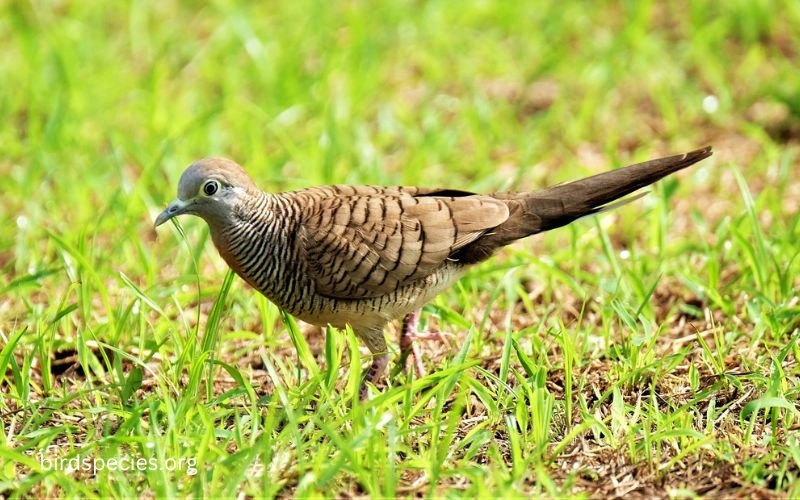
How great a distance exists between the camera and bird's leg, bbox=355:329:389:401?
4584 millimetres

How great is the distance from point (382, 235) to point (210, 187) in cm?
75

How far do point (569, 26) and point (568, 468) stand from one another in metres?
4.95

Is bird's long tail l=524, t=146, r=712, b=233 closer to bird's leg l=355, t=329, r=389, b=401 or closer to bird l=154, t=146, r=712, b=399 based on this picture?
bird l=154, t=146, r=712, b=399

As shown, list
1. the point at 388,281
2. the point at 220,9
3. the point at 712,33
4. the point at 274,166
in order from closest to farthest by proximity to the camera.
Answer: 1. the point at 388,281
2. the point at 274,166
3. the point at 712,33
4. the point at 220,9

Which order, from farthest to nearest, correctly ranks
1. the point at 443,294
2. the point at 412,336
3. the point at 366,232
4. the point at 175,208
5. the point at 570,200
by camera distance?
the point at 443,294, the point at 412,336, the point at 570,200, the point at 366,232, the point at 175,208

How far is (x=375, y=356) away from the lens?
15.0 ft

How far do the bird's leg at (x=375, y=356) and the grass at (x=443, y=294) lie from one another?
96mm

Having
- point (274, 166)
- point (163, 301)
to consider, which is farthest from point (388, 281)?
point (274, 166)

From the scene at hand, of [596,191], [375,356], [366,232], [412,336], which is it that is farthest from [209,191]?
[596,191]

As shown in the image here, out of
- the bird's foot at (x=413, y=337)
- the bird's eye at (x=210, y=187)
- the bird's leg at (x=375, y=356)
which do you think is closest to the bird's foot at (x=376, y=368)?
the bird's leg at (x=375, y=356)

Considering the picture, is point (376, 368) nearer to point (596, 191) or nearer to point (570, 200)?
point (570, 200)

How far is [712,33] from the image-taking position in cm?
774

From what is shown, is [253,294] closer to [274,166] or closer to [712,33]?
[274,166]

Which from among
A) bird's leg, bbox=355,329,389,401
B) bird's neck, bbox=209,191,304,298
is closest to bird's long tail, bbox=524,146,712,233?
bird's leg, bbox=355,329,389,401
